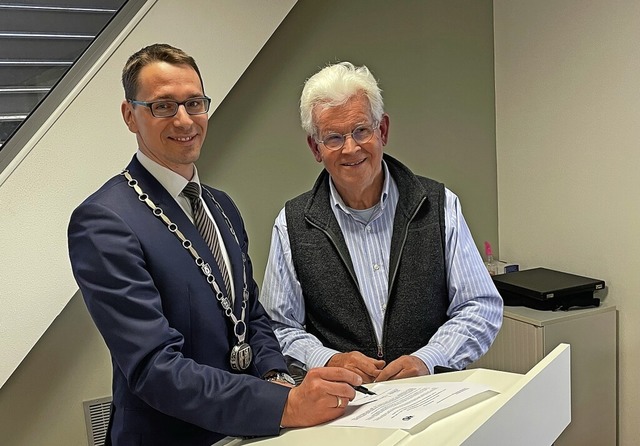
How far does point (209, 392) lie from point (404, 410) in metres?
0.33

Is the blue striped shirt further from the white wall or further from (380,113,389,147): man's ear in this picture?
the white wall

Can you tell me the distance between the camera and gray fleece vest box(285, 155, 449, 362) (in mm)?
1802

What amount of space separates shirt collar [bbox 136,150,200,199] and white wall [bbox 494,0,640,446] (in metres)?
1.92

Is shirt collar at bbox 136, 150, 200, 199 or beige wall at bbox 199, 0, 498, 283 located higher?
beige wall at bbox 199, 0, 498, 283

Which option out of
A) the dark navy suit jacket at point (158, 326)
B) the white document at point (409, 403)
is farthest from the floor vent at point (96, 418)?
the white document at point (409, 403)

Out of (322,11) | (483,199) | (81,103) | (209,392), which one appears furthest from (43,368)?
(483,199)

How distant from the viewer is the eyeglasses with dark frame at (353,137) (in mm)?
1754

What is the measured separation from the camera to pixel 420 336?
1820 mm

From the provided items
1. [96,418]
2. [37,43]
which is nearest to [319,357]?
[96,418]

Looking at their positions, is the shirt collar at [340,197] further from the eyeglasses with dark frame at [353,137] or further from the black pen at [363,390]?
the black pen at [363,390]

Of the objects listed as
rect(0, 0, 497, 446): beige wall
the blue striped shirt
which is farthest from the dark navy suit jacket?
rect(0, 0, 497, 446): beige wall

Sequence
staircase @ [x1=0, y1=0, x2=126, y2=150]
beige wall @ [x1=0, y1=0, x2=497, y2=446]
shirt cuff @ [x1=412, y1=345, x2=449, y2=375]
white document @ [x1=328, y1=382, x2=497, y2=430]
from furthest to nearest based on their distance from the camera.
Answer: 1. beige wall @ [x1=0, y1=0, x2=497, y2=446]
2. staircase @ [x1=0, y1=0, x2=126, y2=150]
3. shirt cuff @ [x1=412, y1=345, x2=449, y2=375]
4. white document @ [x1=328, y1=382, x2=497, y2=430]

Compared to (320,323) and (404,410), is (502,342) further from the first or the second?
(404,410)

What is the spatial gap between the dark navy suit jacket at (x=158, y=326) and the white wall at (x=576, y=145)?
183 cm
